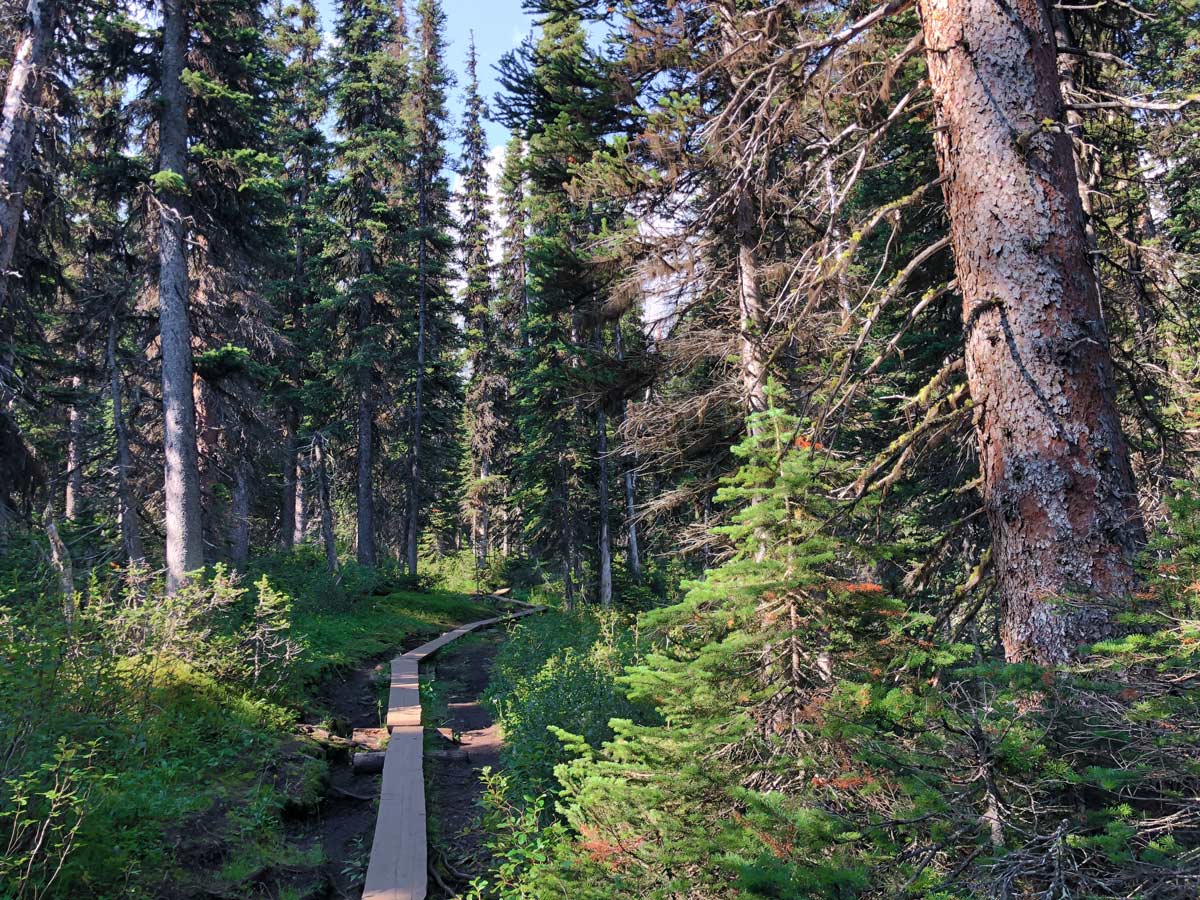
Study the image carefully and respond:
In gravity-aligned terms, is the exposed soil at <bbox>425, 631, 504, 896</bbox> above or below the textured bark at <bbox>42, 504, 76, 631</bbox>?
below

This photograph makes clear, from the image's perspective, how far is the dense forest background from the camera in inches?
106

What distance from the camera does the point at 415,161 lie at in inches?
1201

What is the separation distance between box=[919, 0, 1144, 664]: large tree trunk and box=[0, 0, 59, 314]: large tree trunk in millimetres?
13767

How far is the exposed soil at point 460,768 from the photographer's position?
657 centimetres

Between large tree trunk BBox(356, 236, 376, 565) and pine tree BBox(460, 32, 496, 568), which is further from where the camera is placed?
pine tree BBox(460, 32, 496, 568)

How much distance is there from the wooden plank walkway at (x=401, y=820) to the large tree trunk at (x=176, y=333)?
17.3 ft

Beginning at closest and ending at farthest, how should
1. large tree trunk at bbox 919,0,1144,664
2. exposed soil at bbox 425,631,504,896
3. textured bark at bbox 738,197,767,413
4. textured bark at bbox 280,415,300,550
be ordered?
large tree trunk at bbox 919,0,1144,664, exposed soil at bbox 425,631,504,896, textured bark at bbox 738,197,767,413, textured bark at bbox 280,415,300,550

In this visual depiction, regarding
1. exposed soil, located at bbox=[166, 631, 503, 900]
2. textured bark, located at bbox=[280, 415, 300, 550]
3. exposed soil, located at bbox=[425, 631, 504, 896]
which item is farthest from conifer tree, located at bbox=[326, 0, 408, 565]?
exposed soil, located at bbox=[166, 631, 503, 900]

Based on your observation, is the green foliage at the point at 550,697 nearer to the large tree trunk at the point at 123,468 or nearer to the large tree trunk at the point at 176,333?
the large tree trunk at the point at 176,333

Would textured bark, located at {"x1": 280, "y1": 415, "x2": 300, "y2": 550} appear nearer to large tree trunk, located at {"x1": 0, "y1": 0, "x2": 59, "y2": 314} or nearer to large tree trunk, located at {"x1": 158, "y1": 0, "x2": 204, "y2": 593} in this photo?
large tree trunk, located at {"x1": 158, "y1": 0, "x2": 204, "y2": 593}

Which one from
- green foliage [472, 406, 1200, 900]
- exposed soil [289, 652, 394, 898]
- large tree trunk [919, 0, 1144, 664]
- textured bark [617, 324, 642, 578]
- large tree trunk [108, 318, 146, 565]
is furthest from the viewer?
textured bark [617, 324, 642, 578]

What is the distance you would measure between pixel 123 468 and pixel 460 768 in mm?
10415

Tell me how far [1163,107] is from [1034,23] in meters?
1.01

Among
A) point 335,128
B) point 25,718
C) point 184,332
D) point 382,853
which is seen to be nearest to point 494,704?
point 382,853
